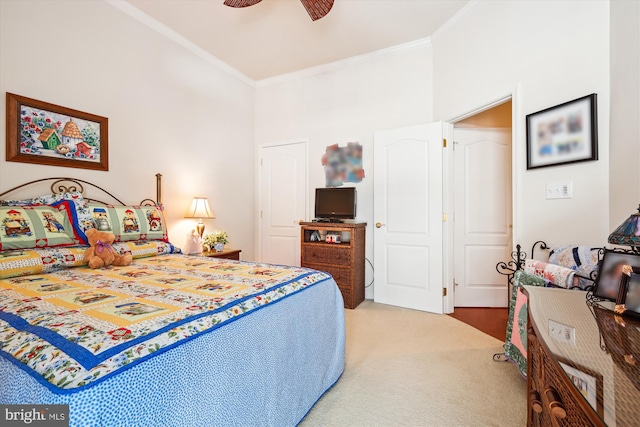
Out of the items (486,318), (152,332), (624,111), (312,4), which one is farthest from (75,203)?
(486,318)

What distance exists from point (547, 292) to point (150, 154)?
3457 millimetres

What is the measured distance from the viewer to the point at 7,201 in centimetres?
200

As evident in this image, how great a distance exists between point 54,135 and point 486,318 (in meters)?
4.41

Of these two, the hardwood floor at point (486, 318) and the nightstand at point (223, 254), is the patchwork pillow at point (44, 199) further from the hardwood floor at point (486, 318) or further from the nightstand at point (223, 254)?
the hardwood floor at point (486, 318)

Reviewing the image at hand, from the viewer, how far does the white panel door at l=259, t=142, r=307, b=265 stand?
13.9 ft

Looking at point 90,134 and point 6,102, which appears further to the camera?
point 90,134

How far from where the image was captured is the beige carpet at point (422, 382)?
5.22ft

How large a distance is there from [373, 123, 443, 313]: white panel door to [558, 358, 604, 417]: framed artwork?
8.87ft

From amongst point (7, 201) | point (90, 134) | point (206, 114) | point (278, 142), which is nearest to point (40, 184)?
point (7, 201)

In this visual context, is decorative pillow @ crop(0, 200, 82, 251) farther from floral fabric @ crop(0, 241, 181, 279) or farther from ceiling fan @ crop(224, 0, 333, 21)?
ceiling fan @ crop(224, 0, 333, 21)

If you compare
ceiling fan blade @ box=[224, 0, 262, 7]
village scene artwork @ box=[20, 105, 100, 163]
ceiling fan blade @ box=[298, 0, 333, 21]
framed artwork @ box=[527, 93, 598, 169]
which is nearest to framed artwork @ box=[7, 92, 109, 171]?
village scene artwork @ box=[20, 105, 100, 163]

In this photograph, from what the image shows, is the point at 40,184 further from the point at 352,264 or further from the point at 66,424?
the point at 352,264

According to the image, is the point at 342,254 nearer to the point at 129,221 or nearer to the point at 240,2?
the point at 129,221

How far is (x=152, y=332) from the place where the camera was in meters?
0.92
